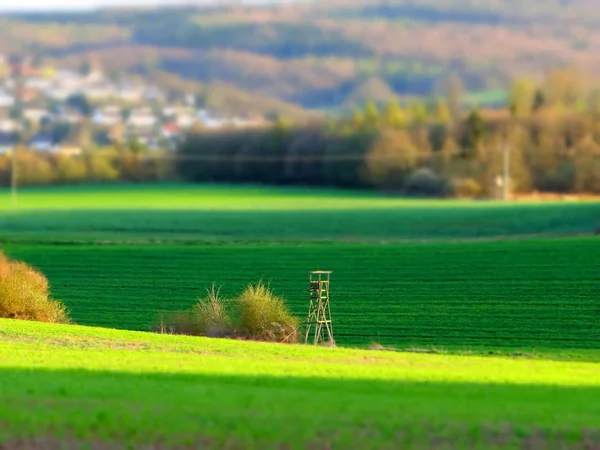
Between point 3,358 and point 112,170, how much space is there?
121893 millimetres

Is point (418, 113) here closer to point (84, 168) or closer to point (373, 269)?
point (84, 168)

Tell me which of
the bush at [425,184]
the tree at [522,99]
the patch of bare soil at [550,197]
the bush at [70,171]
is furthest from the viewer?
the tree at [522,99]

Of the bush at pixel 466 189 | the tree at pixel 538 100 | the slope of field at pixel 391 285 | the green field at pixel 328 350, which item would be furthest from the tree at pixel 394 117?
the slope of field at pixel 391 285

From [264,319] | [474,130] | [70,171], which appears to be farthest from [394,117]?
[264,319]

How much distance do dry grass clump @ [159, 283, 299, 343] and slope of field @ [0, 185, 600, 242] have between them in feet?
97.4

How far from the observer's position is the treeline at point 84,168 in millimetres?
141250

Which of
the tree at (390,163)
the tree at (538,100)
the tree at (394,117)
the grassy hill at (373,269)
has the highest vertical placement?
the tree at (538,100)

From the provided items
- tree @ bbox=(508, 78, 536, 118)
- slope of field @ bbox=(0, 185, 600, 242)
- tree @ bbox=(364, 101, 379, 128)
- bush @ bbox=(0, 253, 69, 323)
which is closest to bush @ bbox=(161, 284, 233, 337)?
bush @ bbox=(0, 253, 69, 323)

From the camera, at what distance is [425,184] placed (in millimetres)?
122312

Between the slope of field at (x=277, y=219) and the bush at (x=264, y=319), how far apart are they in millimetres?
30470

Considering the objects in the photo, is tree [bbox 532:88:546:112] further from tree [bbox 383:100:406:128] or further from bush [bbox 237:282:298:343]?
bush [bbox 237:282:298:343]

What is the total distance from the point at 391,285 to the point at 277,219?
1610 inches

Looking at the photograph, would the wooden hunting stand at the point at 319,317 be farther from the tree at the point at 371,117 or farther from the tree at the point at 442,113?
the tree at the point at 371,117

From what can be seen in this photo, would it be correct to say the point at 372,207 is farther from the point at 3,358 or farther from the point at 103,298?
the point at 3,358
